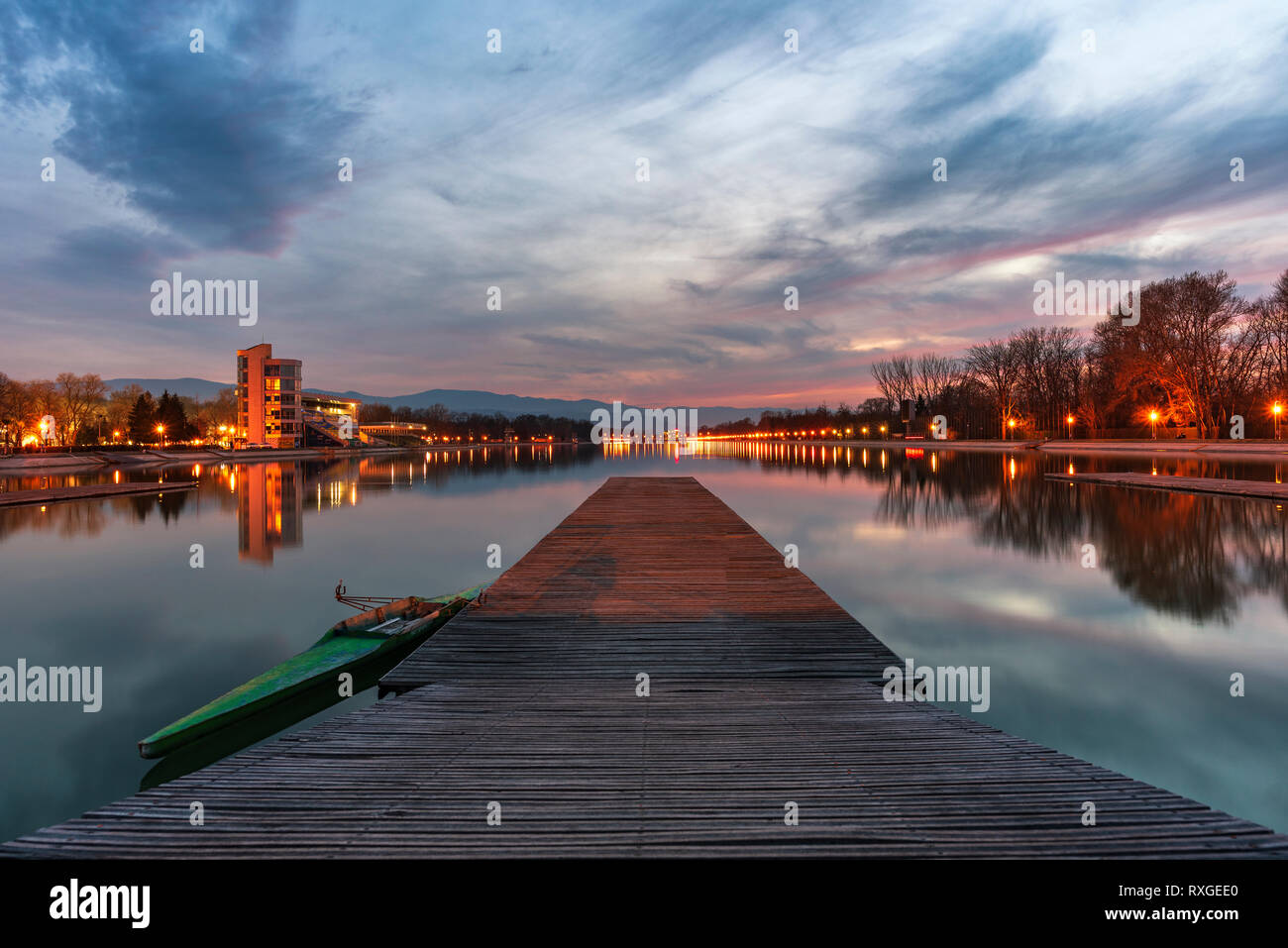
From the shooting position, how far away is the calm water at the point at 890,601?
26.1ft

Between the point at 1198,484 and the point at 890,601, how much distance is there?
86.5 ft

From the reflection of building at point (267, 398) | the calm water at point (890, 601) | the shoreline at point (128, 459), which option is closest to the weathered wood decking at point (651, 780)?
the calm water at point (890, 601)

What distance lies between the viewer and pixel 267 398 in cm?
11394

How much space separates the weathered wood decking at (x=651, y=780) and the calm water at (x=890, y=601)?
3.89 m

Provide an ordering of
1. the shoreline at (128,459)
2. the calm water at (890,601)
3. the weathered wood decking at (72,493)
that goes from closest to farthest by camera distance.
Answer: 1. the calm water at (890,601)
2. the weathered wood decking at (72,493)
3. the shoreline at (128,459)

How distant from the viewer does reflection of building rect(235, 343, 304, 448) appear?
→ 370ft

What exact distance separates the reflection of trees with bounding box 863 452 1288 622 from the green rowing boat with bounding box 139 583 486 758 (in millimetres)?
15448

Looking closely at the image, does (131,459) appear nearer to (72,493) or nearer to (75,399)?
(75,399)

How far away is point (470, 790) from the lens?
410 centimetres

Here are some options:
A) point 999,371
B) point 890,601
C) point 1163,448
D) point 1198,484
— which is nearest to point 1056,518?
point 1198,484

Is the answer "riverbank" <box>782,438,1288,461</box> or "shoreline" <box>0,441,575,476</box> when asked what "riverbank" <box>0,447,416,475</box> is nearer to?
"shoreline" <box>0,441,575,476</box>

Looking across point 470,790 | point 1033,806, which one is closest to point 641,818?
point 470,790

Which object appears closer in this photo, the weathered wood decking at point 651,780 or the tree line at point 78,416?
the weathered wood decking at point 651,780

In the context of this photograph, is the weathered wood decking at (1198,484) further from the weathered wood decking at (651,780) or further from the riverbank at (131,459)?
the riverbank at (131,459)
